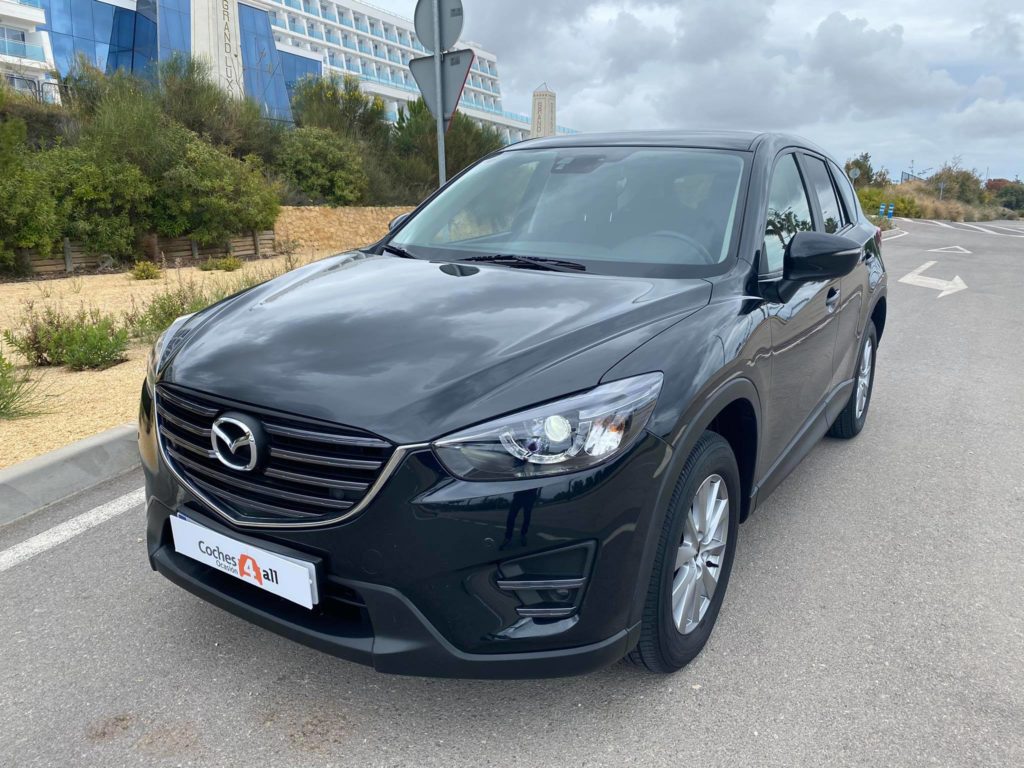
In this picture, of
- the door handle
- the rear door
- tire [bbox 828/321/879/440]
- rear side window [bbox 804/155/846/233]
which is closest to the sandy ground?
the rear door

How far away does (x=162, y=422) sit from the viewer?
246 centimetres

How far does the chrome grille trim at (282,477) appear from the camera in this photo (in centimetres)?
198

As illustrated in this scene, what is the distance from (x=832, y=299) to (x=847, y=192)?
1.42 meters

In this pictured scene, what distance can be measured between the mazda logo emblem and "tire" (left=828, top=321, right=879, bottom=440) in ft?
11.3

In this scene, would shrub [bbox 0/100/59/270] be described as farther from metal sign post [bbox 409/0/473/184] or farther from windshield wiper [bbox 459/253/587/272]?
windshield wiper [bbox 459/253/587/272]

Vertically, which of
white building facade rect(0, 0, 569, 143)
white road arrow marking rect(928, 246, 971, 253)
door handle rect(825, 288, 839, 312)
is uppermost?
white building facade rect(0, 0, 569, 143)

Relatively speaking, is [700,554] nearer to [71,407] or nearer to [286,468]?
→ [286,468]

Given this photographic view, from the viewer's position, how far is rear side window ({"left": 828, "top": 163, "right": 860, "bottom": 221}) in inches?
182

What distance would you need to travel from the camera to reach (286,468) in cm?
209

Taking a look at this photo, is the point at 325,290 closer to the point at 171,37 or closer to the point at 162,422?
the point at 162,422

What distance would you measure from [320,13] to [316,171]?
231ft

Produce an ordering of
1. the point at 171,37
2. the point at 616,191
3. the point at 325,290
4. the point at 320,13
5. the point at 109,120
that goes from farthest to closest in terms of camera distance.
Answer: the point at 320,13, the point at 171,37, the point at 109,120, the point at 616,191, the point at 325,290

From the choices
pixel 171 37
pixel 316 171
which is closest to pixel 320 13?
pixel 171 37

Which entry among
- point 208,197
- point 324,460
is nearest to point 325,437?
point 324,460
